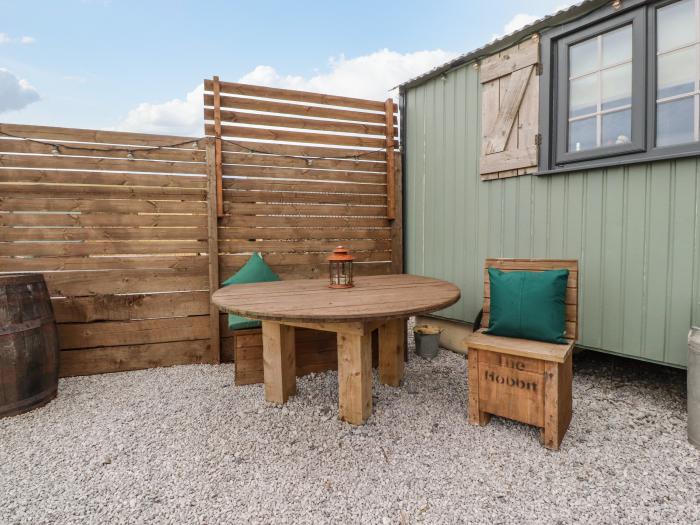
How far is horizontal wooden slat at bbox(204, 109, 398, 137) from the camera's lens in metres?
3.27

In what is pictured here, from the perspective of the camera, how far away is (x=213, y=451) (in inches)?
74.9

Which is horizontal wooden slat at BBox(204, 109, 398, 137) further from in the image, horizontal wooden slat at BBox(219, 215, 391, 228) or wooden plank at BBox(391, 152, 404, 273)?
horizontal wooden slat at BBox(219, 215, 391, 228)

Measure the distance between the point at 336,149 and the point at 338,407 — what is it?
2.50 m

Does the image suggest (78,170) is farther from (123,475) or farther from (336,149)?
(123,475)

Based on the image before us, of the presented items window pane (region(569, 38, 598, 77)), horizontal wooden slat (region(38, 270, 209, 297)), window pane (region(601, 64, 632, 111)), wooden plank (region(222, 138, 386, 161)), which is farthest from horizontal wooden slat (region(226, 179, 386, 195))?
window pane (region(601, 64, 632, 111))

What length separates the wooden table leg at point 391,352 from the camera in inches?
106

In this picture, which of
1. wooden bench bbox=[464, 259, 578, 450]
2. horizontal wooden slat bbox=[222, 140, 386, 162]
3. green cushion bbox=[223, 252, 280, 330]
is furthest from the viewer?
horizontal wooden slat bbox=[222, 140, 386, 162]

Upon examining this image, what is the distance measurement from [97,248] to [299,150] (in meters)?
1.99

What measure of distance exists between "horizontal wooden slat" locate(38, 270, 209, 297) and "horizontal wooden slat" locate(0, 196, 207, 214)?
1.75ft

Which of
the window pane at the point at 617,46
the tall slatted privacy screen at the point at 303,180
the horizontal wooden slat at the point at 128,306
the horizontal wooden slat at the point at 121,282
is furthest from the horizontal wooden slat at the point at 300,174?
the window pane at the point at 617,46

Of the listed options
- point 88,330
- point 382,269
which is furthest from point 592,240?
point 88,330

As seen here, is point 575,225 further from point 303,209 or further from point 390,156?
point 303,209

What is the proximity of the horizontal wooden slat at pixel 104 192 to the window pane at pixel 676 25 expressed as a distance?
3.57 meters

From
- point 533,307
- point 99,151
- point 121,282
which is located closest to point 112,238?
point 121,282
